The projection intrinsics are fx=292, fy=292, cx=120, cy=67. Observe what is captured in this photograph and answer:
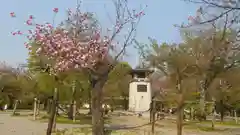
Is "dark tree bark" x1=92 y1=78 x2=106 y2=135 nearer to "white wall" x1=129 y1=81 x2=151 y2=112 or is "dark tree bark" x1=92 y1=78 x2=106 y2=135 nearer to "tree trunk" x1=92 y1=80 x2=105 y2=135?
"tree trunk" x1=92 y1=80 x2=105 y2=135

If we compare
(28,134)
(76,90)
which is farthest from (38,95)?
(28,134)

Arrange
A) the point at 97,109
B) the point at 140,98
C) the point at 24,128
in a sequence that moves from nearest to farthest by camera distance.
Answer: the point at 97,109, the point at 24,128, the point at 140,98

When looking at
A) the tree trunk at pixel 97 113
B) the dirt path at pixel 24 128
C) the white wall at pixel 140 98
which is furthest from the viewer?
the white wall at pixel 140 98

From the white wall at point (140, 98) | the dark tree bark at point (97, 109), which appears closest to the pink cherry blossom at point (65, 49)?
the dark tree bark at point (97, 109)

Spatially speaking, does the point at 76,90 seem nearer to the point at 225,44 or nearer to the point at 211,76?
the point at 211,76

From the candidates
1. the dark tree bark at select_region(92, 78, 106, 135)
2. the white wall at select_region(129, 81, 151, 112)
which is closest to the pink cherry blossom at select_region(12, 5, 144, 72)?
the dark tree bark at select_region(92, 78, 106, 135)

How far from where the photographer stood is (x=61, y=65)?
8.70 metres

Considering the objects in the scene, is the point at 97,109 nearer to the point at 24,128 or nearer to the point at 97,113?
the point at 97,113

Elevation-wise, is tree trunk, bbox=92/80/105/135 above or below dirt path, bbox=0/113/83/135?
above

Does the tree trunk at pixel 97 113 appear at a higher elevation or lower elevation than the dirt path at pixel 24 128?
higher

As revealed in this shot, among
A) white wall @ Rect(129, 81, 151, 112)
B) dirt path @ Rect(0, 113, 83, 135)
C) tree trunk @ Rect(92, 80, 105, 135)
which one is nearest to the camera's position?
tree trunk @ Rect(92, 80, 105, 135)

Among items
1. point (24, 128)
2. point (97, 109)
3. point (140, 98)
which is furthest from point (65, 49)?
point (140, 98)

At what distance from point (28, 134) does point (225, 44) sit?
8.38 metres

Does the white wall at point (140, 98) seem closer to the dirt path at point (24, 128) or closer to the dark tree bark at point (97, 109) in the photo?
the dirt path at point (24, 128)
